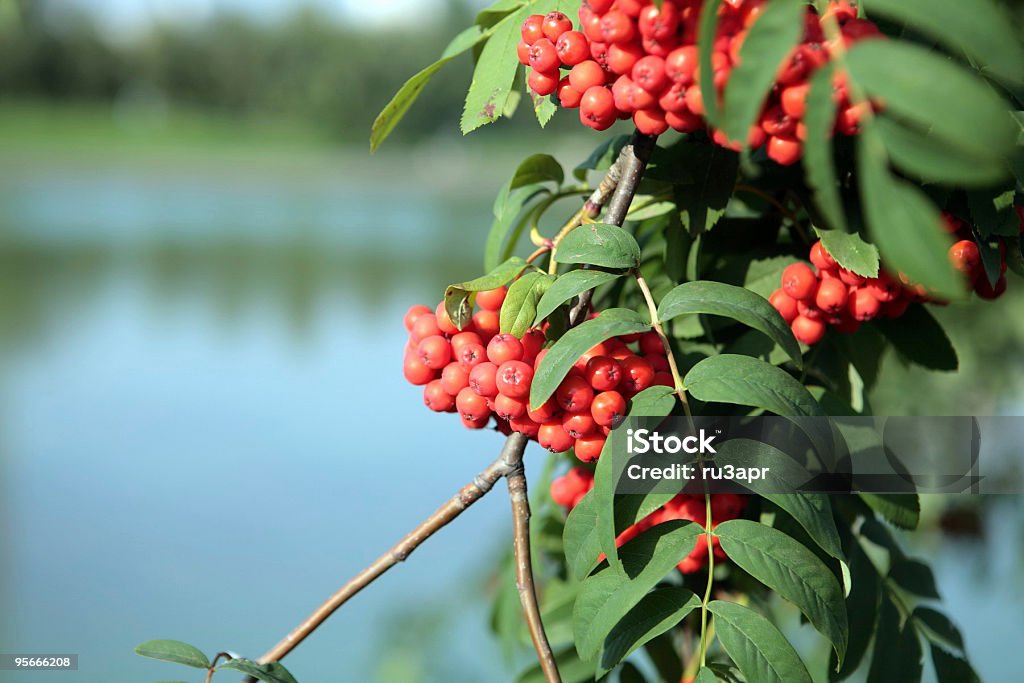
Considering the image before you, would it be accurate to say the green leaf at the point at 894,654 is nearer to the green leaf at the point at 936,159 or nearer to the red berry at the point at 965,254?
the red berry at the point at 965,254

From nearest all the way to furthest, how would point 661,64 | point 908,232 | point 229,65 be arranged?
point 908,232 < point 661,64 < point 229,65

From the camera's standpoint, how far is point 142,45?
488 inches

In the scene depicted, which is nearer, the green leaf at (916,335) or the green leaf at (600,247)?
the green leaf at (600,247)

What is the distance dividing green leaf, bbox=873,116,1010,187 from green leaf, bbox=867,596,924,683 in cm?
36

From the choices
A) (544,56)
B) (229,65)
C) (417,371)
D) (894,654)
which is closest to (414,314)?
(417,371)

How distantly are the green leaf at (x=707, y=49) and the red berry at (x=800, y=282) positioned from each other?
0.19 metres

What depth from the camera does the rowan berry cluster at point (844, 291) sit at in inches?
15.7

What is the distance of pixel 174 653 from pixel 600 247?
28 centimetres

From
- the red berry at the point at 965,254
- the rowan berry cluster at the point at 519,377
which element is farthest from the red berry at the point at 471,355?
the red berry at the point at 965,254

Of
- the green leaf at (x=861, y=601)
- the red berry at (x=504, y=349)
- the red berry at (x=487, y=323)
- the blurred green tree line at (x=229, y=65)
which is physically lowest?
the green leaf at (x=861, y=601)

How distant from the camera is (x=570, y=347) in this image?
1.15 ft

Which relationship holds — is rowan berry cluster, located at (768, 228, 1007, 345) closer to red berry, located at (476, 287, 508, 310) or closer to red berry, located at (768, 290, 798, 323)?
red berry, located at (768, 290, 798, 323)

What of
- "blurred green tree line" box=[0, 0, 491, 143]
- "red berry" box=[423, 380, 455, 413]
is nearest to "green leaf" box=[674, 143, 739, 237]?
"red berry" box=[423, 380, 455, 413]

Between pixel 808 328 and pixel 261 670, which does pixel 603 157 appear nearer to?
pixel 808 328
